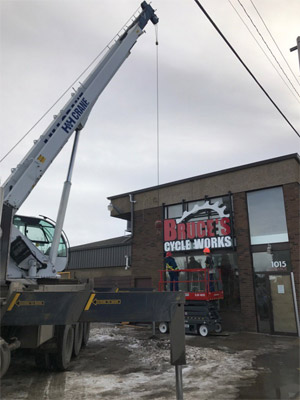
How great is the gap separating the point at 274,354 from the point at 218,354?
5.70ft

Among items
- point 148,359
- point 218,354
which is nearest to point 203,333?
point 218,354

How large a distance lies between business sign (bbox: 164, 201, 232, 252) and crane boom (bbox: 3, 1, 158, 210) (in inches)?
317

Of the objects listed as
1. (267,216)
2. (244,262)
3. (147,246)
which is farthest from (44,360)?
(267,216)

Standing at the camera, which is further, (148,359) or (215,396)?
(148,359)

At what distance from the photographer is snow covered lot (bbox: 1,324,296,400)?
6391mm

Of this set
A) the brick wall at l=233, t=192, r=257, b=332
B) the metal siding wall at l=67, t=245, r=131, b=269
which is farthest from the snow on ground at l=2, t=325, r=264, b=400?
the metal siding wall at l=67, t=245, r=131, b=269

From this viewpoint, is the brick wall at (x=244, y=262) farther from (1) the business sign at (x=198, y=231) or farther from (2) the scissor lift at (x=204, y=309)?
(2) the scissor lift at (x=204, y=309)

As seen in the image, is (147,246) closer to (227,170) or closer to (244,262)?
(244,262)

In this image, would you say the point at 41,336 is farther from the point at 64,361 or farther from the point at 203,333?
the point at 203,333

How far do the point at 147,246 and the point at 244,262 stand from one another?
5667 millimetres

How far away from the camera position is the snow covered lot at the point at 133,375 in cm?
639

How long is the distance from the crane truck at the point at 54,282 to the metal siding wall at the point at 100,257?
8.90 metres

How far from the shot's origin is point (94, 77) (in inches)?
434

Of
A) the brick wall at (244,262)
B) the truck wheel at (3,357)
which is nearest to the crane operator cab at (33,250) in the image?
the truck wheel at (3,357)
